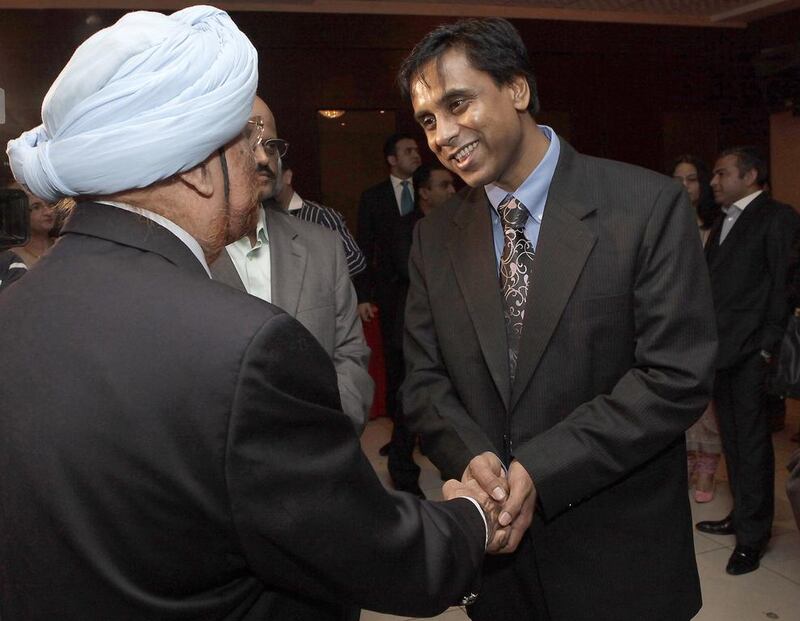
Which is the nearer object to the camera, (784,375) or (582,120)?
(784,375)

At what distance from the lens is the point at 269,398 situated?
77cm

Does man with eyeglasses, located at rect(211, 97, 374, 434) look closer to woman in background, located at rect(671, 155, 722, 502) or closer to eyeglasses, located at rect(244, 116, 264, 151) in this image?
eyeglasses, located at rect(244, 116, 264, 151)

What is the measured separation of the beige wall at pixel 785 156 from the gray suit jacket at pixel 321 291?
260 inches

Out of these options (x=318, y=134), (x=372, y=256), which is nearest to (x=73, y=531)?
(x=372, y=256)

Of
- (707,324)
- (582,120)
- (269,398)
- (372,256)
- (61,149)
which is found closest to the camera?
(269,398)

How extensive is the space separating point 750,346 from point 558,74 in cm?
473

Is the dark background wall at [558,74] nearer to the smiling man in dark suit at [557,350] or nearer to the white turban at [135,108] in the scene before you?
the smiling man in dark suit at [557,350]

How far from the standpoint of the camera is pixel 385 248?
181 inches

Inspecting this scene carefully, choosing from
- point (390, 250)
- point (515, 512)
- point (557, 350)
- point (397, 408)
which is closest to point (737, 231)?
point (397, 408)

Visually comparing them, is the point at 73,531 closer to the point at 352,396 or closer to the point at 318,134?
the point at 352,396

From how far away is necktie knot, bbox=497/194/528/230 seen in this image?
4.85 ft

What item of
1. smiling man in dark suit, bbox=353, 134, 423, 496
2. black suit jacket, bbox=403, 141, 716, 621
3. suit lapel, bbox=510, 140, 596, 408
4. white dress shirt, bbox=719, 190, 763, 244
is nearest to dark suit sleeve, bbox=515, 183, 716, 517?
black suit jacket, bbox=403, 141, 716, 621

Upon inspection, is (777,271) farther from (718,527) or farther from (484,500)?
(484,500)

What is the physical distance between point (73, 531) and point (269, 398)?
25 centimetres
